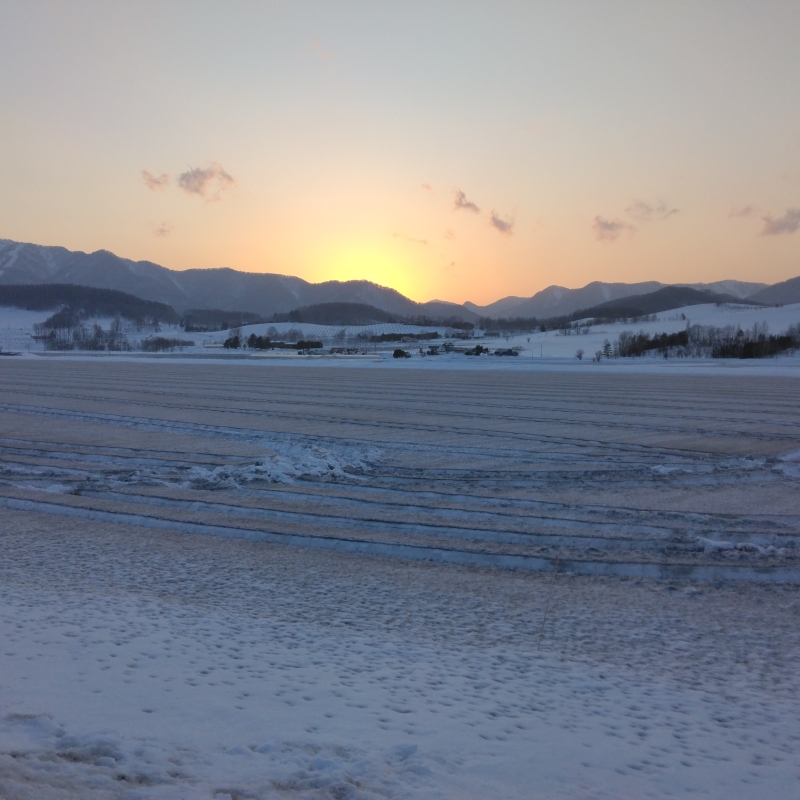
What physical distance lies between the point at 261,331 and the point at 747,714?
7790 inches

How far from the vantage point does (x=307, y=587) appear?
758cm

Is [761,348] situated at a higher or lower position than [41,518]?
higher

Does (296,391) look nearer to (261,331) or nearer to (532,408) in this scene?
(532,408)

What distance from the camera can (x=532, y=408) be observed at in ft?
81.7

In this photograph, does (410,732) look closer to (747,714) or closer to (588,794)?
(588,794)

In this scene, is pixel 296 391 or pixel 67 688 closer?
pixel 67 688

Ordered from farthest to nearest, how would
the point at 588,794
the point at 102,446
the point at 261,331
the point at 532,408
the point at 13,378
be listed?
1. the point at 261,331
2. the point at 13,378
3. the point at 532,408
4. the point at 102,446
5. the point at 588,794

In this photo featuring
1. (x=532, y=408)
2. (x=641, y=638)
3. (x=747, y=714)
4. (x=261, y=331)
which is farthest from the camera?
(x=261, y=331)

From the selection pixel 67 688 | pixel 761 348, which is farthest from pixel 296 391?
pixel 761 348

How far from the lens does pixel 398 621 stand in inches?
262

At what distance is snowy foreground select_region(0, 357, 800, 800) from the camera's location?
13.1 feet

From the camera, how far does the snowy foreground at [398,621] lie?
13.1 ft

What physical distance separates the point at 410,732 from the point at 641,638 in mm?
2920

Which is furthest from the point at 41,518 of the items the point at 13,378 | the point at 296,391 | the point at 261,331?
the point at 261,331
